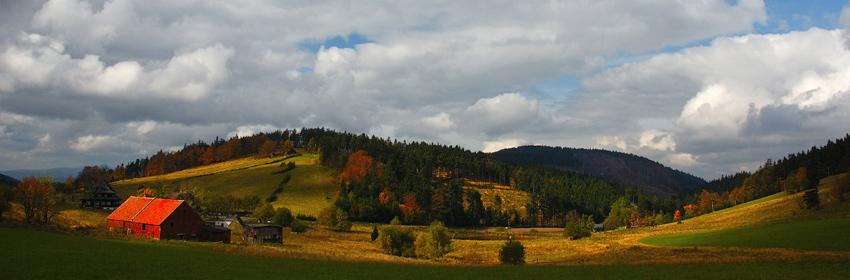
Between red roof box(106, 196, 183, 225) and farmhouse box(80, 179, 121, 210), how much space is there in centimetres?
4852

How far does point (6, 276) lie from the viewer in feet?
75.5

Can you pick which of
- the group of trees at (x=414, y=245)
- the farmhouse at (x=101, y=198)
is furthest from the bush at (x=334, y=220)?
the farmhouse at (x=101, y=198)

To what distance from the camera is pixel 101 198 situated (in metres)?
106

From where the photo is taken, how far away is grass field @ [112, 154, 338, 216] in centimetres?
12181

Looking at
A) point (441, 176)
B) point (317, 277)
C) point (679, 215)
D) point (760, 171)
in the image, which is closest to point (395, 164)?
point (441, 176)

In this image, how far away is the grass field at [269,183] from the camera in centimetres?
12181

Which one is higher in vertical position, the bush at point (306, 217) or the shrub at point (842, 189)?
the shrub at point (842, 189)

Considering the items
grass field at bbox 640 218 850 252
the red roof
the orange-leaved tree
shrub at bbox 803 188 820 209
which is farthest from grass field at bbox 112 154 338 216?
shrub at bbox 803 188 820 209

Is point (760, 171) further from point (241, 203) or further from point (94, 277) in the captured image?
point (94, 277)

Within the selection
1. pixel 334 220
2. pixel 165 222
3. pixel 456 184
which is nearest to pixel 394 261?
pixel 165 222

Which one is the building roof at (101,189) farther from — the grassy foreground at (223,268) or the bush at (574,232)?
the bush at (574,232)

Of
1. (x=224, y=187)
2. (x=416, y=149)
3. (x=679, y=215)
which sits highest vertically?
(x=416, y=149)

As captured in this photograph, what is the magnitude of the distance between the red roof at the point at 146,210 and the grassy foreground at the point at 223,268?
2180 cm

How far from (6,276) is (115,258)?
8.31 m
